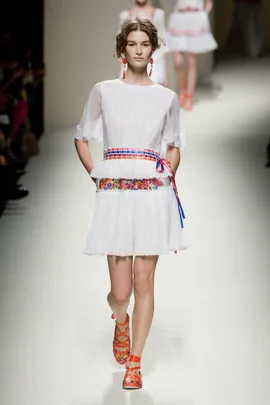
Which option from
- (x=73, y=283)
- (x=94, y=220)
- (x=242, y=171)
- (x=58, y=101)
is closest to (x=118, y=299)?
(x=94, y=220)

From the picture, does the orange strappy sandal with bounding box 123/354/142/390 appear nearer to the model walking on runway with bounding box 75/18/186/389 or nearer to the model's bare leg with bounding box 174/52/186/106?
the model walking on runway with bounding box 75/18/186/389

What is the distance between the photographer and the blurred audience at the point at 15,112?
791 cm

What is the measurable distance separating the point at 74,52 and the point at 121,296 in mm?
4858

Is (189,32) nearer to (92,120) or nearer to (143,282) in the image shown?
(92,120)

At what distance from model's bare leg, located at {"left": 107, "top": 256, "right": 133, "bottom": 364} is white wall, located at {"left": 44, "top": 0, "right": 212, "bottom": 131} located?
4.47 m

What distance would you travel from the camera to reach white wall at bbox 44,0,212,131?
980 centimetres

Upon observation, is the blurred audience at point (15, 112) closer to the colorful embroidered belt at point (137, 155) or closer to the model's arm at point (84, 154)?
the model's arm at point (84, 154)

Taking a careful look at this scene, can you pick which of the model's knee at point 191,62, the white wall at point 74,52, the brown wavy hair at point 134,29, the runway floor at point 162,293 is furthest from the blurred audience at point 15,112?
the brown wavy hair at point 134,29

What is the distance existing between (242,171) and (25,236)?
173 cm

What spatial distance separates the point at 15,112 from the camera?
27.4 feet

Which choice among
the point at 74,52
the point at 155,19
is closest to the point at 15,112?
the point at 155,19

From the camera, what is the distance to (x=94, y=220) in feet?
16.9

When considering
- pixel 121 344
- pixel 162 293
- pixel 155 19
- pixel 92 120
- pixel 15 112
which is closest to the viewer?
pixel 92 120

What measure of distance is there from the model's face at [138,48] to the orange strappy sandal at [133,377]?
43.0 inches
